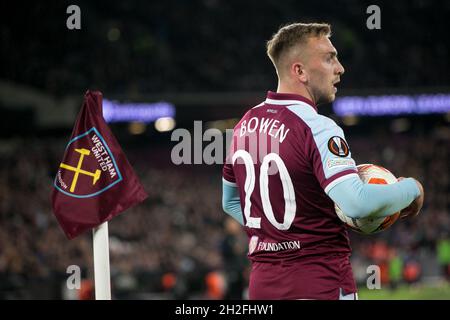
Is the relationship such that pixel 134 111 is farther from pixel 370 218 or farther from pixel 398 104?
pixel 370 218

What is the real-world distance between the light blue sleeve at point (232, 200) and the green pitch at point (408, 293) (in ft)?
35.5

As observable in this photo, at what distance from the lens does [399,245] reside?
20031 millimetres

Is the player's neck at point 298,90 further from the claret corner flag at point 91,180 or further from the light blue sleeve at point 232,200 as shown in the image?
the claret corner flag at point 91,180

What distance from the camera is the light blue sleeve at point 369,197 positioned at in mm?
3576

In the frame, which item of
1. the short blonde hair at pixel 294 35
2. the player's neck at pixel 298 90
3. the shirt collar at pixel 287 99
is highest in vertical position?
the short blonde hair at pixel 294 35

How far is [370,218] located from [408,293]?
1306 centimetres

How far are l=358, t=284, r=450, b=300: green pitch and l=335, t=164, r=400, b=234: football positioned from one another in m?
11.2

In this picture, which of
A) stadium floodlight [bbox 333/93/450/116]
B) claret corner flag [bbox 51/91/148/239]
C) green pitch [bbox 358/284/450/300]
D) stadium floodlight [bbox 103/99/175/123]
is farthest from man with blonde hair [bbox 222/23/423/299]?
stadium floodlight [bbox 333/93/450/116]

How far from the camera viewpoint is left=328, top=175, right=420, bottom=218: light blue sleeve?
3576 millimetres

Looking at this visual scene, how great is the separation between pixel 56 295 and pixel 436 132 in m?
18.1

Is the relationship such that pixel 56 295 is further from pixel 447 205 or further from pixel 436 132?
pixel 436 132

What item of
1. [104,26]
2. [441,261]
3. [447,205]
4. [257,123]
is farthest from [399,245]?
[257,123]

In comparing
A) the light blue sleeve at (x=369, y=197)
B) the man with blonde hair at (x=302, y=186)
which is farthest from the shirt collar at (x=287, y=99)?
the light blue sleeve at (x=369, y=197)

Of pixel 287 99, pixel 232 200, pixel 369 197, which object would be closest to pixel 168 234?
pixel 232 200
